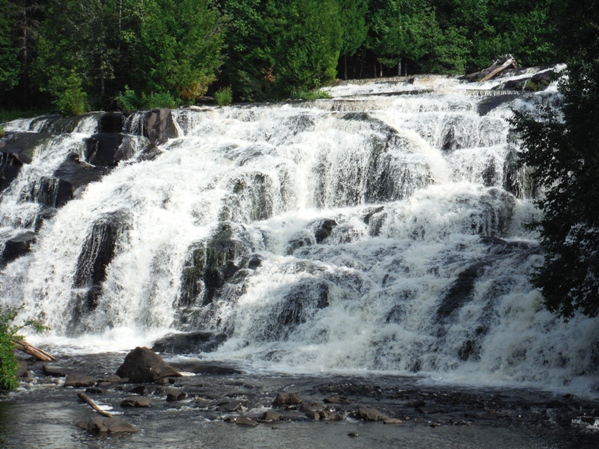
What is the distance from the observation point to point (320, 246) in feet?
80.6

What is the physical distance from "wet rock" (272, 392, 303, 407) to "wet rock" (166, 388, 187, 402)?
72.6 inches

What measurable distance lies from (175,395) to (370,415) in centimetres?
389

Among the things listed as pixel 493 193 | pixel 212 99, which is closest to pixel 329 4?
pixel 212 99

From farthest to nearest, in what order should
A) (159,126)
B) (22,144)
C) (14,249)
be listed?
(159,126), (22,144), (14,249)

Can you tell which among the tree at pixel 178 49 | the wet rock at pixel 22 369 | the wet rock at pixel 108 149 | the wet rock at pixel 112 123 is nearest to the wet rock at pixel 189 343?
the wet rock at pixel 22 369

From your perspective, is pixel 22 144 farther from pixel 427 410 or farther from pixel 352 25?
pixel 352 25

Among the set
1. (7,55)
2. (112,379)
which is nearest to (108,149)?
(112,379)

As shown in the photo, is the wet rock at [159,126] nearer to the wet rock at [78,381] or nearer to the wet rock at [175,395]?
the wet rock at [78,381]

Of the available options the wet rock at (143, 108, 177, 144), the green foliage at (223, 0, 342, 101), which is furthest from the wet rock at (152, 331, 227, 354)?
the green foliage at (223, 0, 342, 101)

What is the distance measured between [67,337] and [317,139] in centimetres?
1097

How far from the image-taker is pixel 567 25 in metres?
16.6

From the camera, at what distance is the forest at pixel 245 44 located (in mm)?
42688

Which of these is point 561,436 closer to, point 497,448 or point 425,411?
point 497,448

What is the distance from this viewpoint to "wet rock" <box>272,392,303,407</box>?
1590cm
